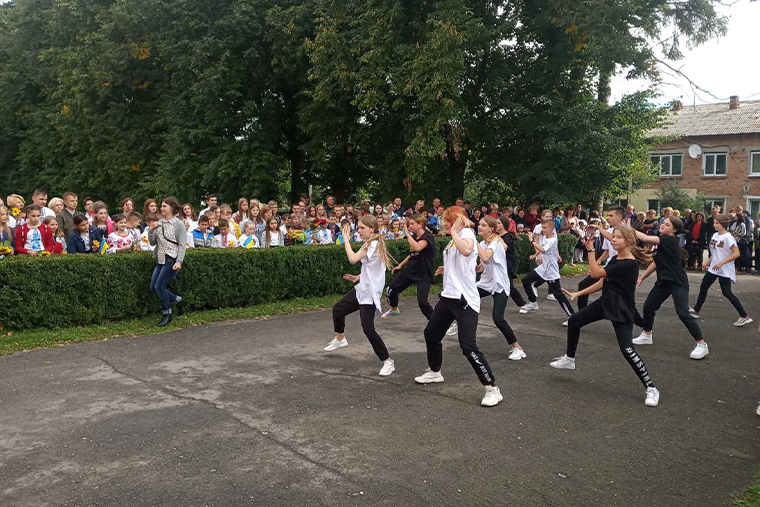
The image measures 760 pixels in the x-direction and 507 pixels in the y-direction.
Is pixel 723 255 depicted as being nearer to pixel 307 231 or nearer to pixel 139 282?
pixel 307 231

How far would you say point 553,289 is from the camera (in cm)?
1054

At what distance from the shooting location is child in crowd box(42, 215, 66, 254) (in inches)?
399

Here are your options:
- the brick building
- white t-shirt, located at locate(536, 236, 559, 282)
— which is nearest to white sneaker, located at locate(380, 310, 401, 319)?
white t-shirt, located at locate(536, 236, 559, 282)

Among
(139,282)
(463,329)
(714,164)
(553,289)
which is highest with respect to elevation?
(714,164)

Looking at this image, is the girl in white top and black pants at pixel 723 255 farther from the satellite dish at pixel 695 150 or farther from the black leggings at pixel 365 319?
the satellite dish at pixel 695 150

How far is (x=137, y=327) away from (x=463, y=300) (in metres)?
5.65

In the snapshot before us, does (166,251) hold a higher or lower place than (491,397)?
higher

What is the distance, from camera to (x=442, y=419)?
19.0 feet

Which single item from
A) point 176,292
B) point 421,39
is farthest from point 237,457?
point 421,39

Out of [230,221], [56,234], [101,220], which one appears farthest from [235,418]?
[230,221]

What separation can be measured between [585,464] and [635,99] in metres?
17.4

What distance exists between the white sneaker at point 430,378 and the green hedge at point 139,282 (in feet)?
17.6

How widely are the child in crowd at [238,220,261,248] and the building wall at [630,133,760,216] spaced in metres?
31.3

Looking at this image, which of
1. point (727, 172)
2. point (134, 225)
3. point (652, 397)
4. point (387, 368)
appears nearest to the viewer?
point (652, 397)
